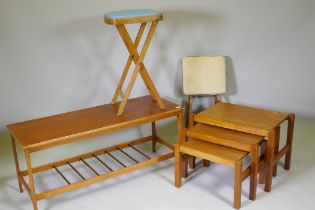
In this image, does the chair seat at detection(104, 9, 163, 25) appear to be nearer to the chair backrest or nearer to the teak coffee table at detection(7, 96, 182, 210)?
the teak coffee table at detection(7, 96, 182, 210)

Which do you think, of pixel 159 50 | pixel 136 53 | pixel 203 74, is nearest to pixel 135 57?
pixel 136 53

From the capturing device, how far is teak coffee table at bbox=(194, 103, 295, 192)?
264 centimetres

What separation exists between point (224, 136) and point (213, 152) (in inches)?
7.3

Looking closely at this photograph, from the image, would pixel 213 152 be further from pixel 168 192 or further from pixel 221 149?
pixel 168 192

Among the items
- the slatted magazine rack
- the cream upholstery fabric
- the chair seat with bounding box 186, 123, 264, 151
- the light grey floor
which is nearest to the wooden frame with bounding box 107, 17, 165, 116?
the slatted magazine rack

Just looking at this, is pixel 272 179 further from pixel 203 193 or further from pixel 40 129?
pixel 40 129

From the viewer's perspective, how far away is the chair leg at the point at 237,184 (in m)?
2.43

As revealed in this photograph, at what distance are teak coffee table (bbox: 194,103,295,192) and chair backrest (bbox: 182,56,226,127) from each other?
367 millimetres

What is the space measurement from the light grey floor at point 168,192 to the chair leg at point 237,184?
7cm

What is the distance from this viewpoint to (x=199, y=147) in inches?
104

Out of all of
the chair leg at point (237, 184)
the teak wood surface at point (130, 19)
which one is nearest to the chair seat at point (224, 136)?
the chair leg at point (237, 184)

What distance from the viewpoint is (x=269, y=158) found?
2.63m

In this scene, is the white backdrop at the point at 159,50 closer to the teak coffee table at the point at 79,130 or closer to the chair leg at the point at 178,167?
the teak coffee table at the point at 79,130

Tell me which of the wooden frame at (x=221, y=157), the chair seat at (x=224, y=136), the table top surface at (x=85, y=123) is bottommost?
the wooden frame at (x=221, y=157)
